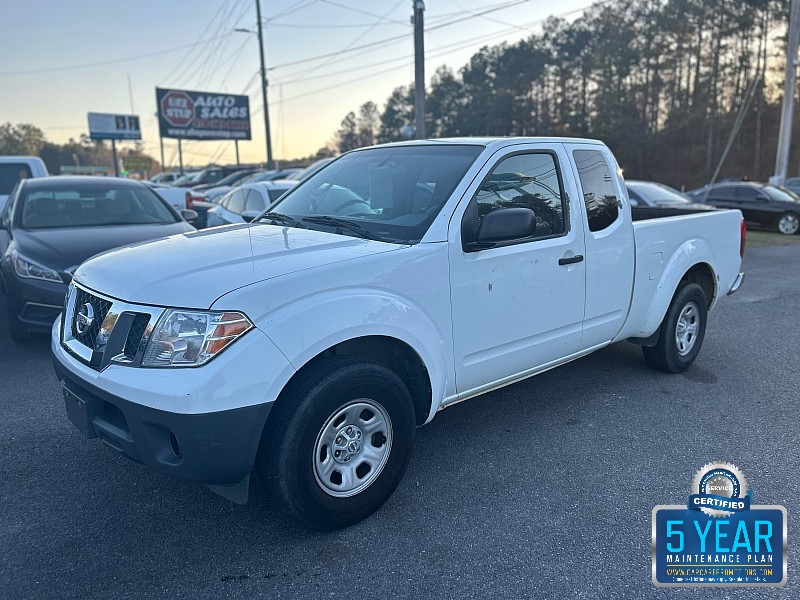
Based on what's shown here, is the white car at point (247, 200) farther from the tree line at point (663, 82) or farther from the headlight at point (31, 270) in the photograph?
the tree line at point (663, 82)

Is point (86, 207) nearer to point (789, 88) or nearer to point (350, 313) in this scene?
point (350, 313)

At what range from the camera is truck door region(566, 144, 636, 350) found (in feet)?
13.6

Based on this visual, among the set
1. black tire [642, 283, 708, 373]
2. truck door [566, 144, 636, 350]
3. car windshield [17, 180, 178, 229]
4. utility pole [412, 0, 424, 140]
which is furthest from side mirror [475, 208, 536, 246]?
utility pole [412, 0, 424, 140]

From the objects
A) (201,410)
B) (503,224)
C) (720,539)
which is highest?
(503,224)

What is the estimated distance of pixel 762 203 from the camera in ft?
55.4

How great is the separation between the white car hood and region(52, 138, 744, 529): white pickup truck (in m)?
0.02

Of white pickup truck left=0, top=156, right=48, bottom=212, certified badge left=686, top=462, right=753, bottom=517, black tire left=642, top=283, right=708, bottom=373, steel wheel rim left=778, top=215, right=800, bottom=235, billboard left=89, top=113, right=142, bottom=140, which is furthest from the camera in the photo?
billboard left=89, top=113, right=142, bottom=140

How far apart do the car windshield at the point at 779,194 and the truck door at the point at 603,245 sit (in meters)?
15.0

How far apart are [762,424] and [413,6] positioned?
14524 mm

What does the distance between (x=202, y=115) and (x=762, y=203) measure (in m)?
Answer: 31.7

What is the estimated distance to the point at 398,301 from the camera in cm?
305

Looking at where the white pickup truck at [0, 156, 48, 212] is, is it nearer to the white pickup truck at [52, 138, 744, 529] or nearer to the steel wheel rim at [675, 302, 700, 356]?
the white pickup truck at [52, 138, 744, 529]

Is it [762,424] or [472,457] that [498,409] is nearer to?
[472,457]

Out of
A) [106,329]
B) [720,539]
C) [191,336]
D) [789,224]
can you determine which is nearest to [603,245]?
[720,539]
